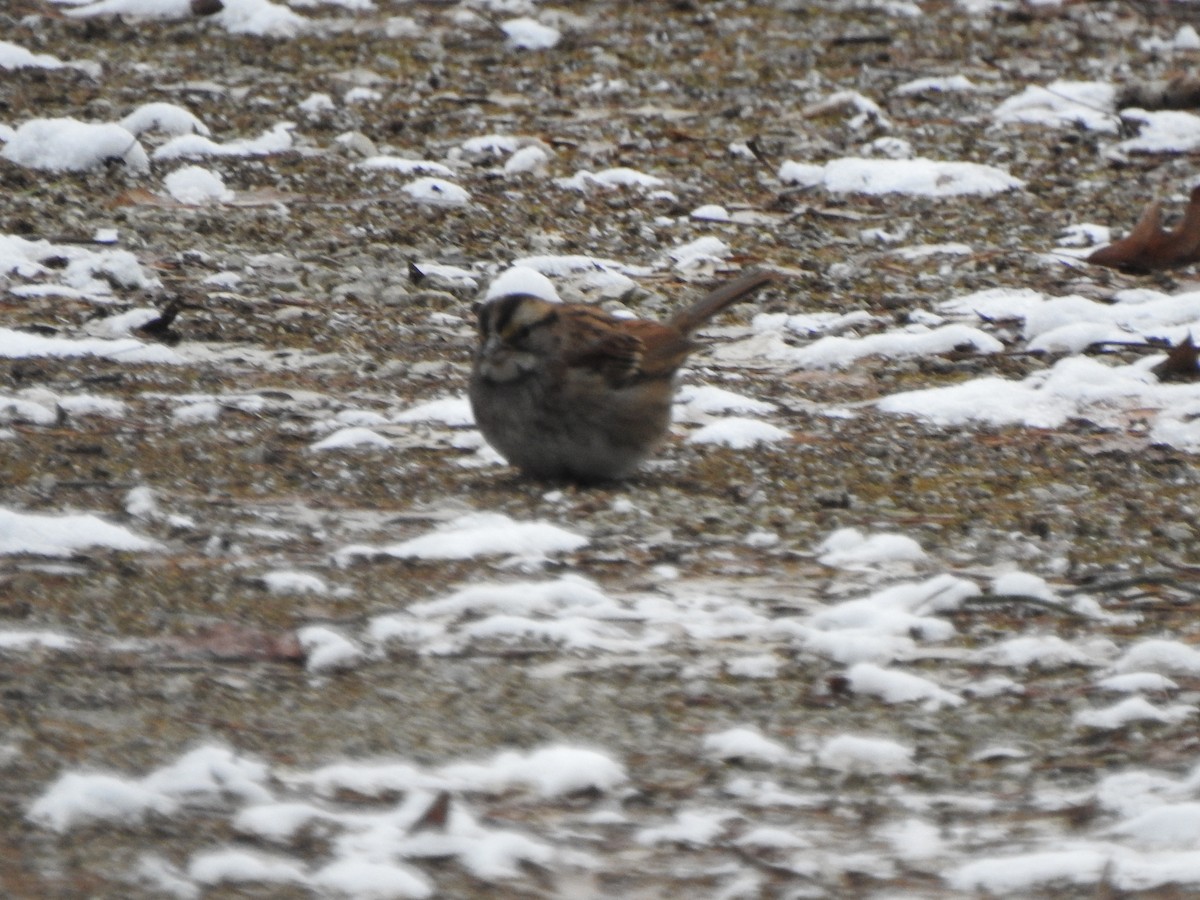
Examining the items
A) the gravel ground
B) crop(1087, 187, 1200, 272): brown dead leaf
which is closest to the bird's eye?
the gravel ground

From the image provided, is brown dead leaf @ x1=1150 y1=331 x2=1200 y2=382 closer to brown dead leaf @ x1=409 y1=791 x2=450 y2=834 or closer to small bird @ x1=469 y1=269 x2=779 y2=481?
small bird @ x1=469 y1=269 x2=779 y2=481

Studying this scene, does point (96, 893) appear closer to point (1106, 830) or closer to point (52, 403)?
point (1106, 830)

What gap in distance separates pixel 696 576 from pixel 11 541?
1.52 metres

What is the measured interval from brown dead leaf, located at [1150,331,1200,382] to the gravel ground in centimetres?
53

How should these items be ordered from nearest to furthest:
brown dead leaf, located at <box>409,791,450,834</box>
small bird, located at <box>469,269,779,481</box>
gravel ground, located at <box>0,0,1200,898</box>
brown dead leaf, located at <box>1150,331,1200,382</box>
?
brown dead leaf, located at <box>409,791,450,834</box> → gravel ground, located at <box>0,0,1200,898</box> → small bird, located at <box>469,269,779,481</box> → brown dead leaf, located at <box>1150,331,1200,382</box>

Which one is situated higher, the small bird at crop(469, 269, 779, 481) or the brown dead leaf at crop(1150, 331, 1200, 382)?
the brown dead leaf at crop(1150, 331, 1200, 382)

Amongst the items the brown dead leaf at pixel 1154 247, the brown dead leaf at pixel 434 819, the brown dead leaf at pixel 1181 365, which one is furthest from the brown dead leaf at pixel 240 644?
the brown dead leaf at pixel 1154 247

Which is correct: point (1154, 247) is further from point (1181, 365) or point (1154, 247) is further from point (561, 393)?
point (561, 393)

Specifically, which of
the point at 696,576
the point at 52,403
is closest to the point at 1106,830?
the point at 696,576

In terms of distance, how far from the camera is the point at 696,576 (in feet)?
14.9

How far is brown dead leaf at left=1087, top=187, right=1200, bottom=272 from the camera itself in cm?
783

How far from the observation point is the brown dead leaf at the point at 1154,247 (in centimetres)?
783

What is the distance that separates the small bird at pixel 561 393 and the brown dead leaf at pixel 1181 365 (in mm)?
1909

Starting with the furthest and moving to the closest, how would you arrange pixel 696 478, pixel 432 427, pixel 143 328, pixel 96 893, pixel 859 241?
pixel 859 241 < pixel 143 328 < pixel 432 427 < pixel 696 478 < pixel 96 893
